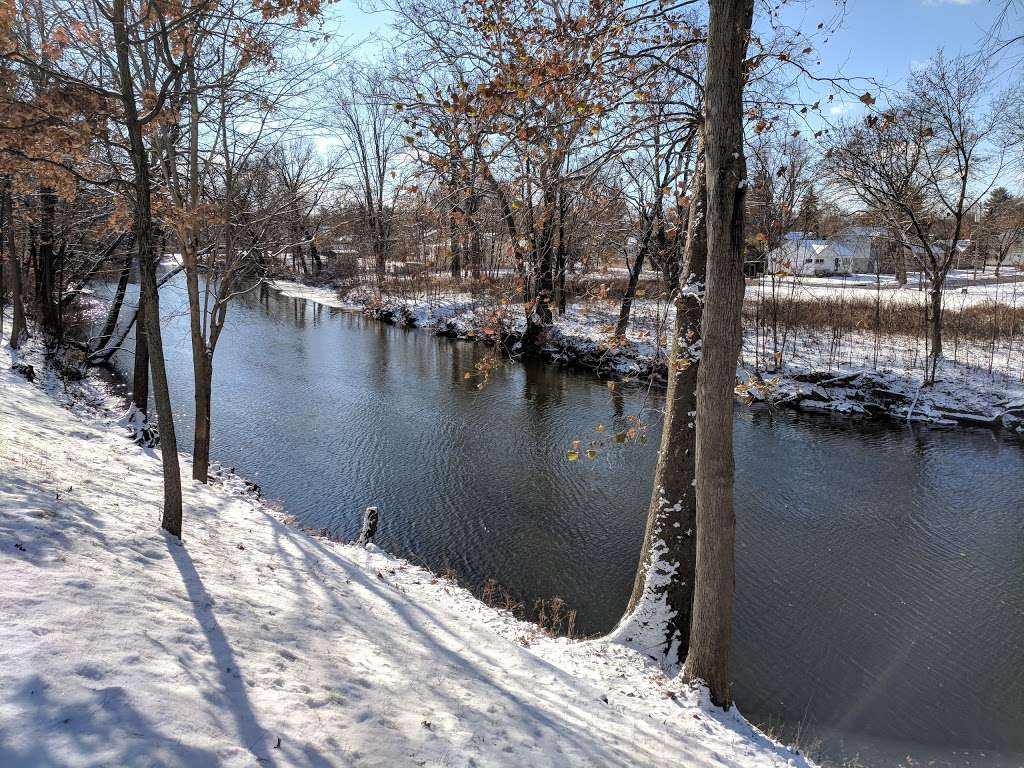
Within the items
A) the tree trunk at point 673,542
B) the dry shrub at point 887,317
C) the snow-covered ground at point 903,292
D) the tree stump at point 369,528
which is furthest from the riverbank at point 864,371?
the tree trunk at point 673,542

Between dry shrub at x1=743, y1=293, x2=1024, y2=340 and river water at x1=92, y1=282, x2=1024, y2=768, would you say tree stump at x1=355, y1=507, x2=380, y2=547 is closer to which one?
river water at x1=92, y1=282, x2=1024, y2=768

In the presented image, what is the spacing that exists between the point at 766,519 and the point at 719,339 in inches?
319

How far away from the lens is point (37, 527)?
5.18m

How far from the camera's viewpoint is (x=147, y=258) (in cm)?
589

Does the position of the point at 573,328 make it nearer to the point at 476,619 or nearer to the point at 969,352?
the point at 969,352

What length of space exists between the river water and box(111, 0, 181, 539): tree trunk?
15.5 feet

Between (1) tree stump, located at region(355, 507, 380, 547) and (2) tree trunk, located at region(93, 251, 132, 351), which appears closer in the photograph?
(1) tree stump, located at region(355, 507, 380, 547)

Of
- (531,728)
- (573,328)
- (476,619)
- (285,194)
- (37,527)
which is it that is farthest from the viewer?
(573,328)

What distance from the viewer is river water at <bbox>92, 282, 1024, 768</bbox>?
7625 millimetres

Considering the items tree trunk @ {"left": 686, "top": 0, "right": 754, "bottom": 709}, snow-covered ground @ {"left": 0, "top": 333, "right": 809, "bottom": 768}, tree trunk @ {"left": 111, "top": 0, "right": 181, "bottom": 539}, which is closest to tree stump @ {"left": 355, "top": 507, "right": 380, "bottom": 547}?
snow-covered ground @ {"left": 0, "top": 333, "right": 809, "bottom": 768}

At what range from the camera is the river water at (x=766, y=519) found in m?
7.62

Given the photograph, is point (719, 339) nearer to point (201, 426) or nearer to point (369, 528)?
point (369, 528)

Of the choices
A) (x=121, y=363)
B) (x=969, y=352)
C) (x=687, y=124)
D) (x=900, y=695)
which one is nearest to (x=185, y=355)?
(x=121, y=363)

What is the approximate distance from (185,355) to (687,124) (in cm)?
2066
